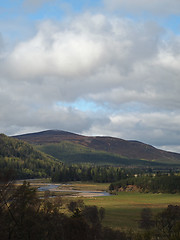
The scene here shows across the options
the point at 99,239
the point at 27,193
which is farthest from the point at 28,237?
the point at 99,239

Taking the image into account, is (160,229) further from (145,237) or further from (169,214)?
(145,237)

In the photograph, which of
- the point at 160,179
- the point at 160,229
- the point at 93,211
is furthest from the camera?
the point at 160,179

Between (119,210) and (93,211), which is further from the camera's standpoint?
(119,210)

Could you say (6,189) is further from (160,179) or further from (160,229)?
(160,179)

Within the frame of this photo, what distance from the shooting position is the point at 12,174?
35531 mm

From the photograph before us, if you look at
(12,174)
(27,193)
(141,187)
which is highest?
(12,174)

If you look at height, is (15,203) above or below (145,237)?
above

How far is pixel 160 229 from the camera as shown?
5706 centimetres

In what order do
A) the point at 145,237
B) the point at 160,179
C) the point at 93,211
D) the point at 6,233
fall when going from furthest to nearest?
the point at 160,179 → the point at 93,211 → the point at 145,237 → the point at 6,233

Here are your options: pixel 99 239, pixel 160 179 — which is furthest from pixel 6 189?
pixel 160 179

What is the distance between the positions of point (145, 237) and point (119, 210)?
2200 inches

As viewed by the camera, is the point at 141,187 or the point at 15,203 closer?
the point at 15,203

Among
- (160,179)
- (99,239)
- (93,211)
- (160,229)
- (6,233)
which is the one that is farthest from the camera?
(160,179)

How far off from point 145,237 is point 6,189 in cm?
2007
